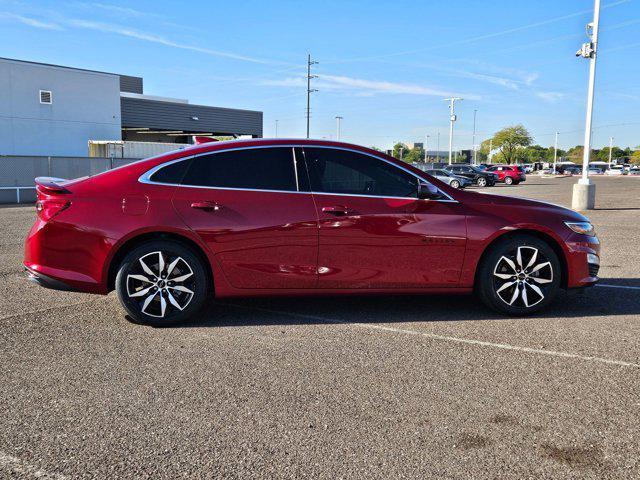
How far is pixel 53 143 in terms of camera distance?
33.8 m

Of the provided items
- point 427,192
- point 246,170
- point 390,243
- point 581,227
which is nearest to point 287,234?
point 246,170

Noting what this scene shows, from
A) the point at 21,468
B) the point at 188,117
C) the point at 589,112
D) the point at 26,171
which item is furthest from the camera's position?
the point at 188,117

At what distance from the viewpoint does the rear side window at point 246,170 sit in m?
5.16

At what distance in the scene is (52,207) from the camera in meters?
4.96

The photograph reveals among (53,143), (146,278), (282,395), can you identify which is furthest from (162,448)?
(53,143)

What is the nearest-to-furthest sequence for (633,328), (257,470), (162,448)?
(257,470)
(162,448)
(633,328)

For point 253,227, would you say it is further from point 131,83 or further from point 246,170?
point 131,83

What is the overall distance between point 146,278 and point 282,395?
76.6 inches

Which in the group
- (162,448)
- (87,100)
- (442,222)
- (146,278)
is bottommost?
(162,448)

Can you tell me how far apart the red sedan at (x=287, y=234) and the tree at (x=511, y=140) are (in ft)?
390

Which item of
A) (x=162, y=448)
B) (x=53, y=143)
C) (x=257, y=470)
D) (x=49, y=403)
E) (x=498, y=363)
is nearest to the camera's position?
(x=257, y=470)

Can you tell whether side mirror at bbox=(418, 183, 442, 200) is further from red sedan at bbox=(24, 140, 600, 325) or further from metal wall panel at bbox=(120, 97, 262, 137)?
metal wall panel at bbox=(120, 97, 262, 137)

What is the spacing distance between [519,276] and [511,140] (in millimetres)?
119557

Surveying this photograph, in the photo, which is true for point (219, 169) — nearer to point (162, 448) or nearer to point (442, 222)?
point (442, 222)
